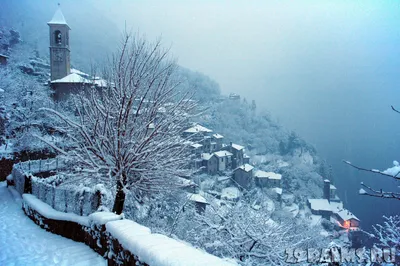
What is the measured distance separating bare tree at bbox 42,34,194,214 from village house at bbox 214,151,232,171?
3486 cm

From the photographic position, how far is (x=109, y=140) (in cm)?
745

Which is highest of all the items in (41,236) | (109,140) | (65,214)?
(109,140)

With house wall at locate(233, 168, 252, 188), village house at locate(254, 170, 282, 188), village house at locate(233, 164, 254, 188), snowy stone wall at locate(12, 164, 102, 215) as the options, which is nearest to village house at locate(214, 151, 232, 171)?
village house at locate(233, 164, 254, 188)

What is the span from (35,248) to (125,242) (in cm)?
408

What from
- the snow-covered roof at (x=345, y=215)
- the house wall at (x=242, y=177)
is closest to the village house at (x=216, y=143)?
the house wall at (x=242, y=177)

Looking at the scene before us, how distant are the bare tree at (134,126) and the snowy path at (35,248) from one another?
1.94 m

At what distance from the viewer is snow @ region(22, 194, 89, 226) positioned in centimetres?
668

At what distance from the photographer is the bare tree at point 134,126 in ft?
23.9

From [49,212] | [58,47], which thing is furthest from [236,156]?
[49,212]

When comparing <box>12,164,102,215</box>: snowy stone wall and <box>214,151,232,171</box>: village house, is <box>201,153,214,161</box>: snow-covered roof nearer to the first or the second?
<box>214,151,232,171</box>: village house

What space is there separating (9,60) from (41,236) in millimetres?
45623

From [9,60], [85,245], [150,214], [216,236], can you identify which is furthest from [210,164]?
[9,60]

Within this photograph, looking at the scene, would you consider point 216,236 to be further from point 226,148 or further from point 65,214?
point 226,148

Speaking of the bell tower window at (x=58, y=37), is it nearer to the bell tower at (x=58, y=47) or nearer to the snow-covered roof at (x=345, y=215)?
the bell tower at (x=58, y=47)
